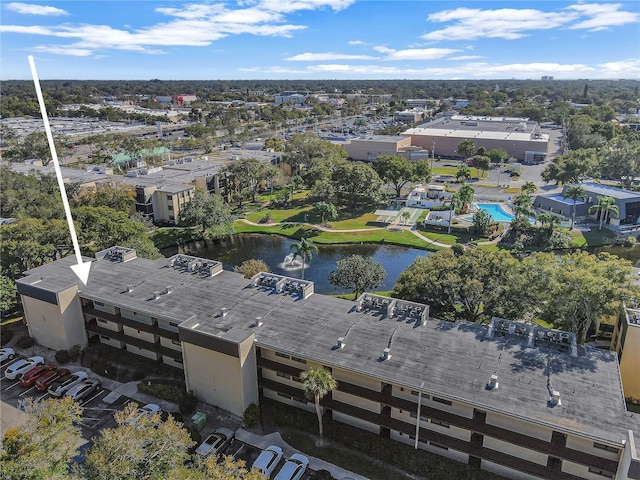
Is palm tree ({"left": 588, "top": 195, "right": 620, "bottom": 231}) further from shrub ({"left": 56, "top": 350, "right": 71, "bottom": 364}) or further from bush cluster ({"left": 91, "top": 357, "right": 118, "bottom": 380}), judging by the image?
shrub ({"left": 56, "top": 350, "right": 71, "bottom": 364})

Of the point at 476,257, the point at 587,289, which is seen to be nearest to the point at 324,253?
the point at 476,257

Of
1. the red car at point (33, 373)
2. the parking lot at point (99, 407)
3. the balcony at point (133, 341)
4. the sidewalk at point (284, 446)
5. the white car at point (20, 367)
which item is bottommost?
the sidewalk at point (284, 446)

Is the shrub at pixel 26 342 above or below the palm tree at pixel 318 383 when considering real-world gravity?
below

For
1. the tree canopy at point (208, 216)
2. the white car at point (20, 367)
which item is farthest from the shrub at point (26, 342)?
the tree canopy at point (208, 216)

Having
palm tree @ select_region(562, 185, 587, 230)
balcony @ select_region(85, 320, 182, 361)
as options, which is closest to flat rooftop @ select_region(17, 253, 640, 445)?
balcony @ select_region(85, 320, 182, 361)

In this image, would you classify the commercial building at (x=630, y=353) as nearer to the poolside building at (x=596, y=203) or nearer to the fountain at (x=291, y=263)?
the fountain at (x=291, y=263)

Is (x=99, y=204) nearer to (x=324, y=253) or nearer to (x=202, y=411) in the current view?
(x=324, y=253)
